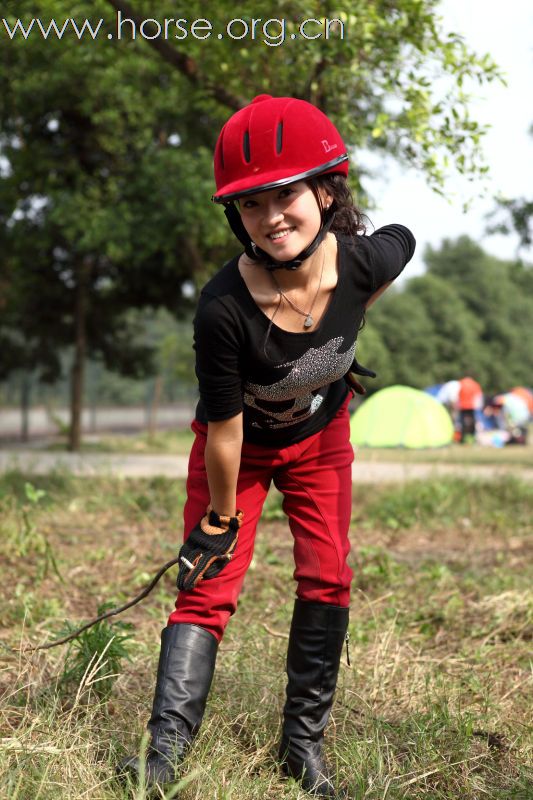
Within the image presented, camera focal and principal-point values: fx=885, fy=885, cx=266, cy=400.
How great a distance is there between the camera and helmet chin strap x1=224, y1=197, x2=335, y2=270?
2096 mm

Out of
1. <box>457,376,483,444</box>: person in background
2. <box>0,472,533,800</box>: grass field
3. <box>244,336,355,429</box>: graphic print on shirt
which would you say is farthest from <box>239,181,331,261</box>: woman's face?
<box>457,376,483,444</box>: person in background

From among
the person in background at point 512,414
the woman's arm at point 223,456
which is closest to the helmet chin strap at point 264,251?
the woman's arm at point 223,456

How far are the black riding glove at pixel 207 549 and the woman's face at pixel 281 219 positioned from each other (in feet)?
2.26

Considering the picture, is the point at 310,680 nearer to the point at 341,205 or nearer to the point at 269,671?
Answer: the point at 269,671

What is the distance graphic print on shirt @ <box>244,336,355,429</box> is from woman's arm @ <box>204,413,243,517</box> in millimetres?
102

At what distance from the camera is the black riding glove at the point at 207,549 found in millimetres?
2219

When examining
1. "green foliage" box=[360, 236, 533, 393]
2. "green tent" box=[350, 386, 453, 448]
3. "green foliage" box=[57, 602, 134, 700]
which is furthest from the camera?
"green foliage" box=[360, 236, 533, 393]

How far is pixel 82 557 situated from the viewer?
4.56 m

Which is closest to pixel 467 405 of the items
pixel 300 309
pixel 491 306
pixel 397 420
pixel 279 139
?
pixel 397 420

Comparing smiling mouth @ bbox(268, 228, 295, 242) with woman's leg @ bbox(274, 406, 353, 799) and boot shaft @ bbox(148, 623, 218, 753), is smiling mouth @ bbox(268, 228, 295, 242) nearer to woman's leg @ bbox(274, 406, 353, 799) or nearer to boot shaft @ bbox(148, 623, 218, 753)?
woman's leg @ bbox(274, 406, 353, 799)

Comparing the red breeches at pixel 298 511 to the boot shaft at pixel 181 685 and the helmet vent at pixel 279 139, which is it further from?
the helmet vent at pixel 279 139

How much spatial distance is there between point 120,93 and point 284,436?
10.8 metres

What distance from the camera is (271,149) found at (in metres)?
2.03

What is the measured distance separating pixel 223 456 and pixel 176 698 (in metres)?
0.59
